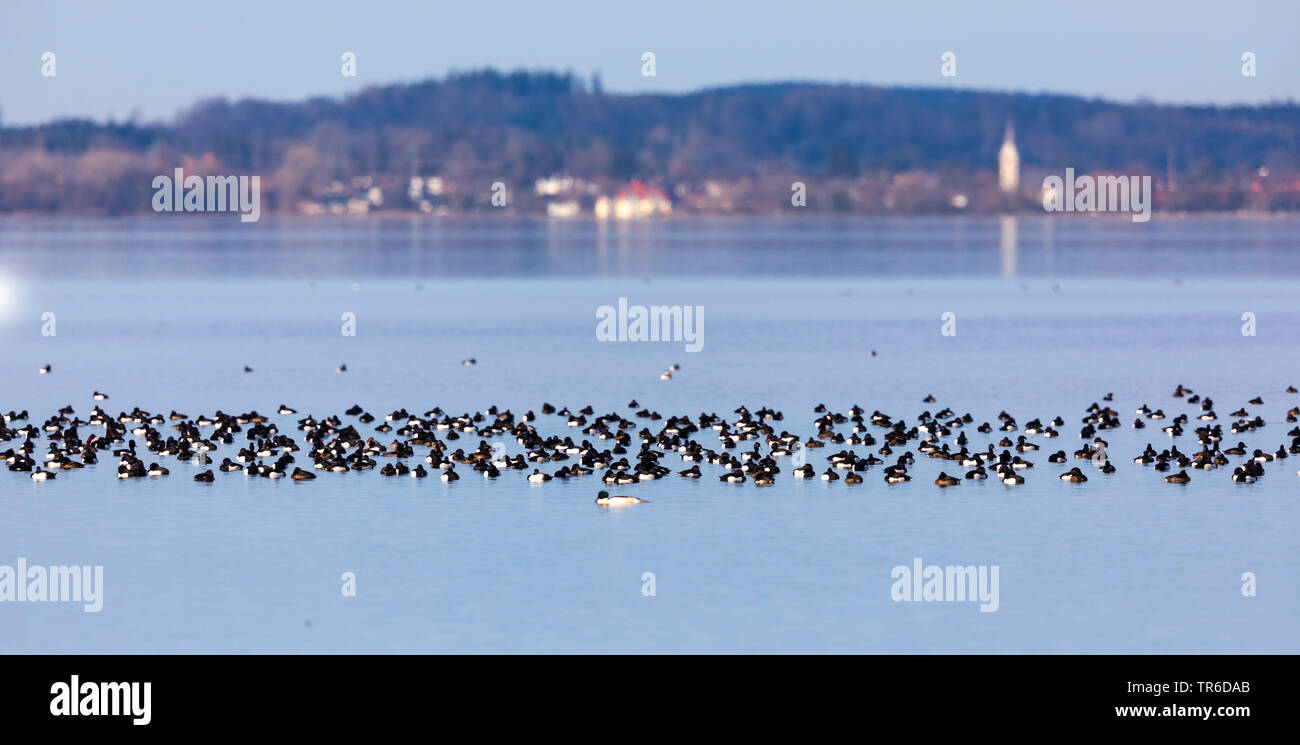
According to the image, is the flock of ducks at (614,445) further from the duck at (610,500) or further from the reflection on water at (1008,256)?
the reflection on water at (1008,256)

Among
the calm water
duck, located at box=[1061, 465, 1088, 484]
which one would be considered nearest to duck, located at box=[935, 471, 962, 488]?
the calm water

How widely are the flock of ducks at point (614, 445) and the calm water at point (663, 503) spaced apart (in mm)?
463

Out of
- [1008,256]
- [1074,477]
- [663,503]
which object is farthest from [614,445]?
[1008,256]

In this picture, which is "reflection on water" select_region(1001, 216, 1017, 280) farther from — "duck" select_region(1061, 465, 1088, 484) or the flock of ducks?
"duck" select_region(1061, 465, 1088, 484)

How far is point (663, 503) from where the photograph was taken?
25594 millimetres

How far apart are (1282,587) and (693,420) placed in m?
16.3

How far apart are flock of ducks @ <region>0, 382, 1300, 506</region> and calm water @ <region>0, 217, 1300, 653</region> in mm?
463

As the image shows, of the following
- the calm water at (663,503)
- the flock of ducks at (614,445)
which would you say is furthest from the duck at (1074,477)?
the calm water at (663,503)

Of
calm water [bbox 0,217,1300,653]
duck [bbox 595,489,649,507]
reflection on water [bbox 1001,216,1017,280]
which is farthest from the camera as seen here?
reflection on water [bbox 1001,216,1017,280]

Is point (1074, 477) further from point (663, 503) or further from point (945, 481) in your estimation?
point (663, 503)

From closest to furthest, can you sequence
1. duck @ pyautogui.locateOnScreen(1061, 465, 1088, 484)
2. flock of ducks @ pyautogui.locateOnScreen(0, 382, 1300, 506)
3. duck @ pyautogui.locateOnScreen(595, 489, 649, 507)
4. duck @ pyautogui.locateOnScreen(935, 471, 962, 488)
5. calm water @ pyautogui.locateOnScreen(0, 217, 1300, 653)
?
1. calm water @ pyautogui.locateOnScreen(0, 217, 1300, 653)
2. duck @ pyautogui.locateOnScreen(595, 489, 649, 507)
3. duck @ pyautogui.locateOnScreen(935, 471, 962, 488)
4. duck @ pyautogui.locateOnScreen(1061, 465, 1088, 484)
5. flock of ducks @ pyautogui.locateOnScreen(0, 382, 1300, 506)

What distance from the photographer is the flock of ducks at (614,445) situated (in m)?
27.9

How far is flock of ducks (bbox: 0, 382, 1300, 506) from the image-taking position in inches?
1099

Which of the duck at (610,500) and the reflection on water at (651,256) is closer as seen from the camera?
the duck at (610,500)
